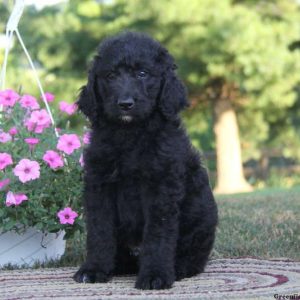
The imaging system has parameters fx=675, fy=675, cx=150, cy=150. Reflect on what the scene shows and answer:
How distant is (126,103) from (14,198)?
1.31 m

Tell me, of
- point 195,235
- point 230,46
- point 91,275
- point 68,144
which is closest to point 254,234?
point 195,235

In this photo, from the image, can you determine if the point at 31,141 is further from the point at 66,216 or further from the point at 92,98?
the point at 92,98

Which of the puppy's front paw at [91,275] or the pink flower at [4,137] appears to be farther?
the pink flower at [4,137]

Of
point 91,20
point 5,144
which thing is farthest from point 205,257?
point 91,20

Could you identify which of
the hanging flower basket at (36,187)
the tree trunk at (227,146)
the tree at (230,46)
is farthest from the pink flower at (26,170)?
the tree trunk at (227,146)

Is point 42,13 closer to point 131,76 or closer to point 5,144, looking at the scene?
point 5,144

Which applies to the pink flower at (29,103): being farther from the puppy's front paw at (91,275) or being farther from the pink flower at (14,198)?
the puppy's front paw at (91,275)

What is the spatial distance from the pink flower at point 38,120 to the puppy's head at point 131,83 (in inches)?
39.0

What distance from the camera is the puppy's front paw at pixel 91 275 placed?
379cm

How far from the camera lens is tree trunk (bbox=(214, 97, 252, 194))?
16.3 metres

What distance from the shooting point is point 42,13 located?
17.1 meters

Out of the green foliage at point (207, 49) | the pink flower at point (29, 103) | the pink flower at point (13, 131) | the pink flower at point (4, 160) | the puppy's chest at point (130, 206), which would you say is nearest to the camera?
the puppy's chest at point (130, 206)

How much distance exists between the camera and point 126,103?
3592mm

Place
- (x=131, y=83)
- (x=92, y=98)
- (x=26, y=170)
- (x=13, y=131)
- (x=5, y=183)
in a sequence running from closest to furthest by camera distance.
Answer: (x=131, y=83) → (x=92, y=98) → (x=26, y=170) → (x=5, y=183) → (x=13, y=131)
